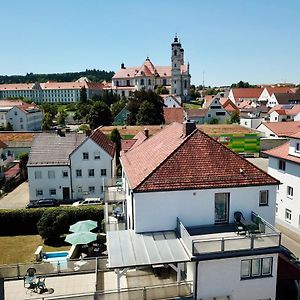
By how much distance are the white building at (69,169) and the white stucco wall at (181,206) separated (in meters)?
22.3

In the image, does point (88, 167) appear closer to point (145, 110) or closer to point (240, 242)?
point (240, 242)

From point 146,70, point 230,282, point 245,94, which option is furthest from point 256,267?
point 146,70

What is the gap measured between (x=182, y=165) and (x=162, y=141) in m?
4.98

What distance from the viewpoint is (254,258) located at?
16.0 metres

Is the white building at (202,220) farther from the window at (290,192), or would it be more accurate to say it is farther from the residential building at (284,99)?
the residential building at (284,99)

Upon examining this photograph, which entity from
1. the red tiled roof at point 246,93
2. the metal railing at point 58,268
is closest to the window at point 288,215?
the metal railing at point 58,268

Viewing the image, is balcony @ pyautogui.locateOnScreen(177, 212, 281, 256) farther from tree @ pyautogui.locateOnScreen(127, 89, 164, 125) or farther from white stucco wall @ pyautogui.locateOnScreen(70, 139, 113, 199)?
tree @ pyautogui.locateOnScreen(127, 89, 164, 125)

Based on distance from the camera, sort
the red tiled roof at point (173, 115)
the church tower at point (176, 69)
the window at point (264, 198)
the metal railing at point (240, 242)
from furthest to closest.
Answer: the church tower at point (176, 69) < the red tiled roof at point (173, 115) < the window at point (264, 198) < the metal railing at point (240, 242)

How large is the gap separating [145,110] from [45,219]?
55590 millimetres

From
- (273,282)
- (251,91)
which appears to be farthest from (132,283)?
(251,91)

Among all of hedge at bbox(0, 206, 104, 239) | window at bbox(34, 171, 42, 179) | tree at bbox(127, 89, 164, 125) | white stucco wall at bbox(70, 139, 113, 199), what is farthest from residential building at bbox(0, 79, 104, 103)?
hedge at bbox(0, 206, 104, 239)

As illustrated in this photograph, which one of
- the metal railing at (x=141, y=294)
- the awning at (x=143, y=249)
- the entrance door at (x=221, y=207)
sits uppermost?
the entrance door at (x=221, y=207)

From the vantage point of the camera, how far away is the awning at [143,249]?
14836 mm

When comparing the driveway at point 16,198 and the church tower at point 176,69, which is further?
the church tower at point 176,69
